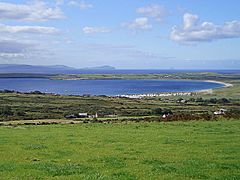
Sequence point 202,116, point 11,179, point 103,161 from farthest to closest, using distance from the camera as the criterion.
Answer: point 202,116, point 103,161, point 11,179

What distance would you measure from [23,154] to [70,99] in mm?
97324

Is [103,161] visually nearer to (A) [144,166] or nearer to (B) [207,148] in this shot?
(A) [144,166]

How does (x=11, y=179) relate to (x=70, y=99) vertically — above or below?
above

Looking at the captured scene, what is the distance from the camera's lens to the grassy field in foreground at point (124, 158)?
46.9ft

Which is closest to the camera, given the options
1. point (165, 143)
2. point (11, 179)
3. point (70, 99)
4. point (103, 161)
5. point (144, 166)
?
point (11, 179)

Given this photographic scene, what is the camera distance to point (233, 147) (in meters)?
22.0

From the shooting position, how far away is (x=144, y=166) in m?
16.1

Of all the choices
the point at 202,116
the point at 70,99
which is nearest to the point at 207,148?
the point at 202,116

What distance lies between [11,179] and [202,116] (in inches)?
1389

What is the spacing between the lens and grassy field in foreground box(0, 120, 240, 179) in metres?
14.3

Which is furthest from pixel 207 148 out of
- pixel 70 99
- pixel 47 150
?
pixel 70 99

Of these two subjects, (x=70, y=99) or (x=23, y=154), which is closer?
(x=23, y=154)

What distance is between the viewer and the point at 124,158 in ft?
60.1

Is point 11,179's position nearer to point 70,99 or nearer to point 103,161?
point 103,161
